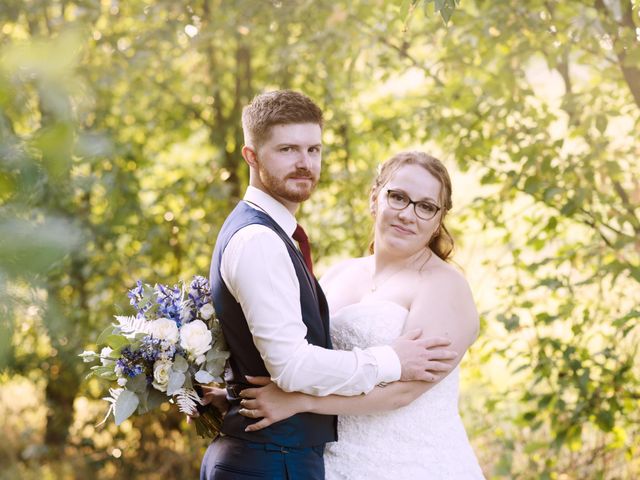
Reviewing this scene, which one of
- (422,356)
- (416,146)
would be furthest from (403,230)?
(416,146)

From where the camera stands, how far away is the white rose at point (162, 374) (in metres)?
2.19

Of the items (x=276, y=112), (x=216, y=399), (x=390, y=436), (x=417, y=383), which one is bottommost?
(x=390, y=436)

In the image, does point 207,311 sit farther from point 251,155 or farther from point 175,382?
point 251,155

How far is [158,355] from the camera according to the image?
87.0 inches

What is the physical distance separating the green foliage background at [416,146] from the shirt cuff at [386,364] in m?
0.96

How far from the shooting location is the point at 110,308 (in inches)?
221

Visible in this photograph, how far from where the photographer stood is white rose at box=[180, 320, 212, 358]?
2213mm

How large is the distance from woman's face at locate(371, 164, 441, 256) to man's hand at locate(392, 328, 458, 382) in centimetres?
43

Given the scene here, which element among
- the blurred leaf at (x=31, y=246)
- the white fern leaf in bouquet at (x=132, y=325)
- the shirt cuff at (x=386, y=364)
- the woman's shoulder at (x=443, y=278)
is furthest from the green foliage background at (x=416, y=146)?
the blurred leaf at (x=31, y=246)

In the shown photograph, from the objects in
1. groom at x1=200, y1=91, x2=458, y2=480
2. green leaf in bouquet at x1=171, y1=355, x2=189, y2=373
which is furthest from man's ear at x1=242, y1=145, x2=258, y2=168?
green leaf in bouquet at x1=171, y1=355, x2=189, y2=373

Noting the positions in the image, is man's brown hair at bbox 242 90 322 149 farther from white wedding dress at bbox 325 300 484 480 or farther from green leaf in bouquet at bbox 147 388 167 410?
green leaf in bouquet at bbox 147 388 167 410

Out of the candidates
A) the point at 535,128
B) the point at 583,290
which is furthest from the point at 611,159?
the point at 583,290

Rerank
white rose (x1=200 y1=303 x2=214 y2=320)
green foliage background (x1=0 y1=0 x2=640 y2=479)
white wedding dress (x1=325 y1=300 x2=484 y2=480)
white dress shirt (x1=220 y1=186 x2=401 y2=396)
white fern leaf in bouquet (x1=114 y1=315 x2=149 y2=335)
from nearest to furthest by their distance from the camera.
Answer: white dress shirt (x1=220 y1=186 x2=401 y2=396)
white fern leaf in bouquet (x1=114 y1=315 x2=149 y2=335)
white rose (x1=200 y1=303 x2=214 y2=320)
white wedding dress (x1=325 y1=300 x2=484 y2=480)
green foliage background (x1=0 y1=0 x2=640 y2=479)

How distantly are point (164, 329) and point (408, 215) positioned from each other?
99cm
